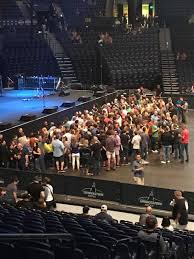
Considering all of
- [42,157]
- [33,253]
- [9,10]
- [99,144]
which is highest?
[9,10]

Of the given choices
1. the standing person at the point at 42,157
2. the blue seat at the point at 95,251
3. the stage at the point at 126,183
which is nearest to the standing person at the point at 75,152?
the stage at the point at 126,183

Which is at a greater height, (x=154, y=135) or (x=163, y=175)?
(x=154, y=135)

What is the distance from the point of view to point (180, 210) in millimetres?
13234

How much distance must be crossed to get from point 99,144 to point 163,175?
253cm

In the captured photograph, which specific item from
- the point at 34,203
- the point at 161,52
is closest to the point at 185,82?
the point at 161,52

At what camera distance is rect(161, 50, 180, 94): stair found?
3791cm

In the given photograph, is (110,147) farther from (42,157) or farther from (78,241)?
(78,241)

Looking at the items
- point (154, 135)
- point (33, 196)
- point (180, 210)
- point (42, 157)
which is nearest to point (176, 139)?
point (154, 135)

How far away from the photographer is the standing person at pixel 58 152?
18.5m

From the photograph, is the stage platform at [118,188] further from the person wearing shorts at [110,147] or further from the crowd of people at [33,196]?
the crowd of people at [33,196]

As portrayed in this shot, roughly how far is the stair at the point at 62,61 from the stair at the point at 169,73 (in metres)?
6.55

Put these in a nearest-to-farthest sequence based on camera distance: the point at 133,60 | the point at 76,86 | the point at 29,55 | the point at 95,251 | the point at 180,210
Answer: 1. the point at 95,251
2. the point at 180,210
3. the point at 76,86
4. the point at 133,60
5. the point at 29,55

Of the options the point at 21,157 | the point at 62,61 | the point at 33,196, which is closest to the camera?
the point at 33,196

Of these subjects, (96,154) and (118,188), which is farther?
(96,154)
